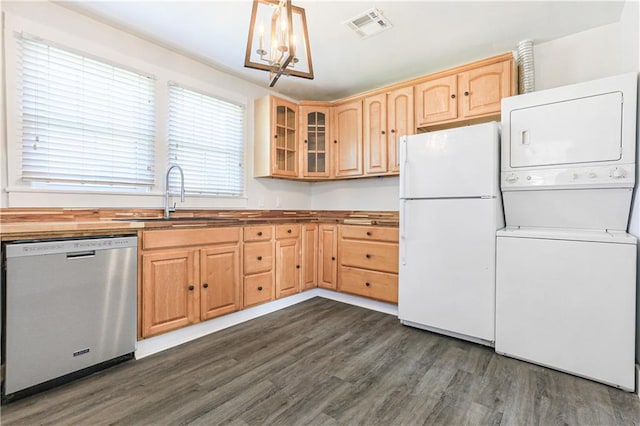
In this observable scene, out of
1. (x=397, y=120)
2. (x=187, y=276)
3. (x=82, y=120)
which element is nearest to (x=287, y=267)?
(x=187, y=276)

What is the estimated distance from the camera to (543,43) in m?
2.68

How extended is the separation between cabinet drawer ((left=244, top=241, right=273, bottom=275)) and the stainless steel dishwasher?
3.11ft

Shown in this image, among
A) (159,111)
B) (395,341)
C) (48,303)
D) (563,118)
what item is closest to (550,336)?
(395,341)

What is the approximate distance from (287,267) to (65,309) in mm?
1832

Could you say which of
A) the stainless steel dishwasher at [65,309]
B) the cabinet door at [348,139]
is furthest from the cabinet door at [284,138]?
the stainless steel dishwasher at [65,309]

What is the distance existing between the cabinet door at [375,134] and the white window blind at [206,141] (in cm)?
142

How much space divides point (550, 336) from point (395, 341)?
3.33ft

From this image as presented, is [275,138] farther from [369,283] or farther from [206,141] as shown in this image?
[369,283]

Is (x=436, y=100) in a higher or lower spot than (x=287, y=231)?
higher

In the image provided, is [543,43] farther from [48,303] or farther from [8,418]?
[8,418]

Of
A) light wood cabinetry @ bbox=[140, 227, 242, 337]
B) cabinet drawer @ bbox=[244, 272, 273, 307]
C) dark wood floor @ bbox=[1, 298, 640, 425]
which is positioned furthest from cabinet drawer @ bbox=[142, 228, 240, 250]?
dark wood floor @ bbox=[1, 298, 640, 425]

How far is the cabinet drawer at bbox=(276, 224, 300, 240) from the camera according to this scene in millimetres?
3084

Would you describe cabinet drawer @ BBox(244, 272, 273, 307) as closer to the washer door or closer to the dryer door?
the washer door

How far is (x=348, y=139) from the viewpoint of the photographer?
359 centimetres
